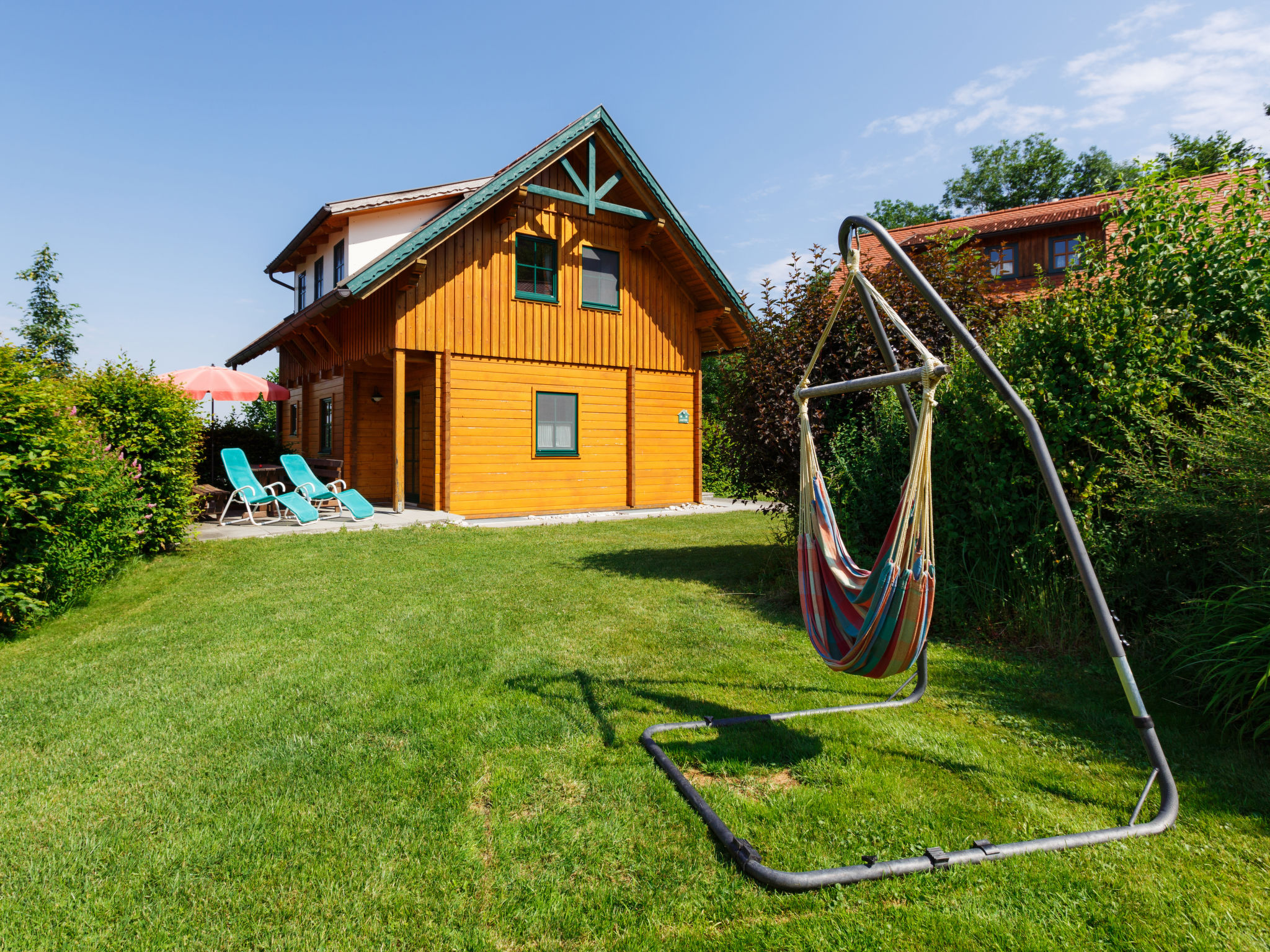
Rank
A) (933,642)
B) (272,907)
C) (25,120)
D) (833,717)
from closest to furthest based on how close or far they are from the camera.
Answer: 1. (272,907)
2. (833,717)
3. (933,642)
4. (25,120)

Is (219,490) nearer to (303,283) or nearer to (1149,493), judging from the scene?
(303,283)

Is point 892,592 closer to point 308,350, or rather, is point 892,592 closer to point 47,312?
point 308,350

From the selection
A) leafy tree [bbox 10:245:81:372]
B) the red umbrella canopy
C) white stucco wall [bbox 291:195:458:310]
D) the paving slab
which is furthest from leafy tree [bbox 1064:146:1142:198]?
leafy tree [bbox 10:245:81:372]

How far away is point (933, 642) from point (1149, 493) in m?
1.65

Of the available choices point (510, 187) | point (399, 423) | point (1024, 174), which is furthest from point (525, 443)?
point (1024, 174)

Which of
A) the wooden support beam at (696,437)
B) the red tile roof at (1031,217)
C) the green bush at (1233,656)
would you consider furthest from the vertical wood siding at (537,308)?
the green bush at (1233,656)

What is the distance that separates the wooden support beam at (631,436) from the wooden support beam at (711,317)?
7.11 ft

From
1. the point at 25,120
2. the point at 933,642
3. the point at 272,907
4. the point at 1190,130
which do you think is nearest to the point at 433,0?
the point at 25,120

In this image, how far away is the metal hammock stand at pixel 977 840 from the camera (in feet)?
6.95

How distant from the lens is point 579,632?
4910 millimetres

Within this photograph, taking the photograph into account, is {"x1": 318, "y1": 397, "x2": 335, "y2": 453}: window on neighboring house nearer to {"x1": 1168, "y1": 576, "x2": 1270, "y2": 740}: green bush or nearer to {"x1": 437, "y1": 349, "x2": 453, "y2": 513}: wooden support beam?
{"x1": 437, "y1": 349, "x2": 453, "y2": 513}: wooden support beam

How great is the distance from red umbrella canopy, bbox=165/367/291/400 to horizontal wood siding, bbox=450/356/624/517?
4513 millimetres

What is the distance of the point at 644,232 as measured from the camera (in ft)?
44.0

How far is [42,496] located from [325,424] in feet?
36.1
